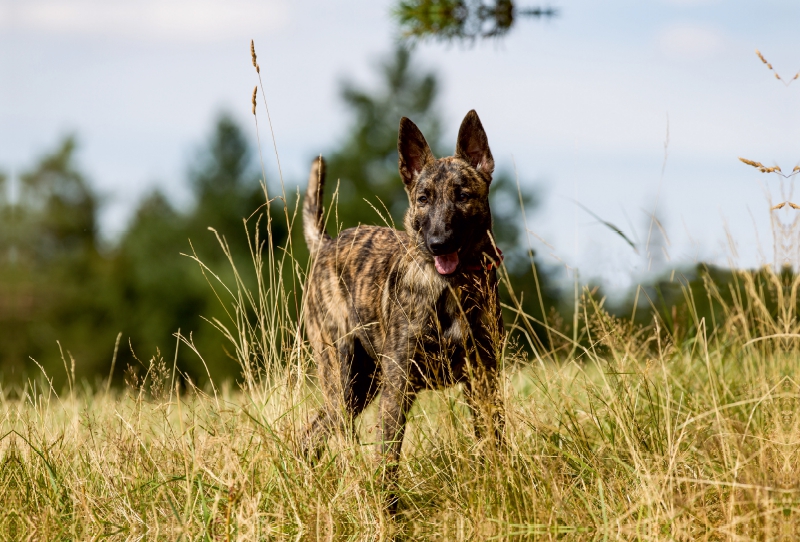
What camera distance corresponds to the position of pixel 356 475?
2.99 m

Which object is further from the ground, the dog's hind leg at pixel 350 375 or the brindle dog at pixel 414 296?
the brindle dog at pixel 414 296

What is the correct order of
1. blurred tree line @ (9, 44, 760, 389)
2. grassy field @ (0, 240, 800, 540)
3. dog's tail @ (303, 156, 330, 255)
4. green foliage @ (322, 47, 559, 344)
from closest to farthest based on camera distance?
grassy field @ (0, 240, 800, 540)
dog's tail @ (303, 156, 330, 255)
green foliage @ (322, 47, 559, 344)
blurred tree line @ (9, 44, 760, 389)

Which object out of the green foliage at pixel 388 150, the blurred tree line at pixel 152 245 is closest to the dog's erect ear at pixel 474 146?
the green foliage at pixel 388 150

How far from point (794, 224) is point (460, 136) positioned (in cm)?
203

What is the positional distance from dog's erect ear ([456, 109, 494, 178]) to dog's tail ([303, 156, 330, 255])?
3.55 ft

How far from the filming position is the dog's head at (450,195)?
371cm

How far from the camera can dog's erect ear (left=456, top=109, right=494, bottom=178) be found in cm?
406

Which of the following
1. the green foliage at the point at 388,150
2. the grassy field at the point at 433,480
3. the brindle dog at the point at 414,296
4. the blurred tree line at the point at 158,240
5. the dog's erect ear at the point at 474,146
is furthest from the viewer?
the blurred tree line at the point at 158,240

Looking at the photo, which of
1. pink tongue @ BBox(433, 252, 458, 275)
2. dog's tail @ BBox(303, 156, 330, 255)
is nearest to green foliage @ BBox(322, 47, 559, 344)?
dog's tail @ BBox(303, 156, 330, 255)

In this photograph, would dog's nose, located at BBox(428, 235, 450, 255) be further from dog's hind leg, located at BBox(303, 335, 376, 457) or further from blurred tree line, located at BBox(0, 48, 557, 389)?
blurred tree line, located at BBox(0, 48, 557, 389)

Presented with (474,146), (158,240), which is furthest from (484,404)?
(158,240)

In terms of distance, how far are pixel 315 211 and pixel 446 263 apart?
156cm

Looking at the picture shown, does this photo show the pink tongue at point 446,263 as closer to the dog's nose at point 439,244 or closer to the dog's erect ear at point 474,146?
the dog's nose at point 439,244

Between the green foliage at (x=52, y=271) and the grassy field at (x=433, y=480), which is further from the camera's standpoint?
the green foliage at (x=52, y=271)
